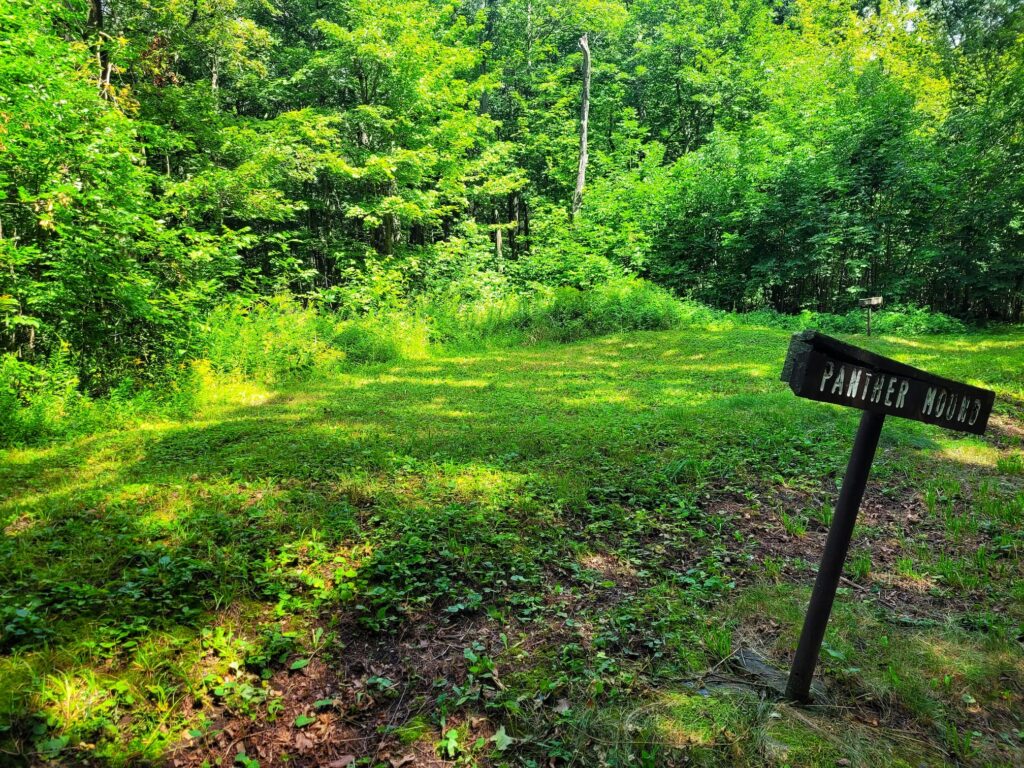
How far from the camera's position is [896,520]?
4266 mm

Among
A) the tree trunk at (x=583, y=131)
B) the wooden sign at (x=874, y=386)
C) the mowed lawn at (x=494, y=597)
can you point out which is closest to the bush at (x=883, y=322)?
the tree trunk at (x=583, y=131)

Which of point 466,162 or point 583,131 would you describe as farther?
point 583,131

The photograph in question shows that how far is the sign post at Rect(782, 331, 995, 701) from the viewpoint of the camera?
185 centimetres

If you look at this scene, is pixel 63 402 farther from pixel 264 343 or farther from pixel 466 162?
pixel 466 162

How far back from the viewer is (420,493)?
4293mm

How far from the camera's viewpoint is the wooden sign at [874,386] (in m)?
1.84

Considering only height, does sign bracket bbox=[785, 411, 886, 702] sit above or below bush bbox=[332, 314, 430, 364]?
above

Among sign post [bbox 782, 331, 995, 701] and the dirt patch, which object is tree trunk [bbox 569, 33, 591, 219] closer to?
sign post [bbox 782, 331, 995, 701]

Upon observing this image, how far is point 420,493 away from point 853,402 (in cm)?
320

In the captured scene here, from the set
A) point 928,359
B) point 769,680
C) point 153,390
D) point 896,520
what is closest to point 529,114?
point 928,359

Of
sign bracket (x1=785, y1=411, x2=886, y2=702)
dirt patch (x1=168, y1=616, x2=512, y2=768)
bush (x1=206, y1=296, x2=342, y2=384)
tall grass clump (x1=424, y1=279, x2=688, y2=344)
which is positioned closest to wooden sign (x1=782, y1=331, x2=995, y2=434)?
sign bracket (x1=785, y1=411, x2=886, y2=702)

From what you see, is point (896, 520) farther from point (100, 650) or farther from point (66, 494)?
point (66, 494)

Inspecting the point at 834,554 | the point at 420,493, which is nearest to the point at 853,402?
the point at 834,554

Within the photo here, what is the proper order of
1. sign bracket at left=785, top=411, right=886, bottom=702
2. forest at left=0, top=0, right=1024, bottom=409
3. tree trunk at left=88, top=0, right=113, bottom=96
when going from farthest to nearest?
tree trunk at left=88, top=0, right=113, bottom=96, forest at left=0, top=0, right=1024, bottom=409, sign bracket at left=785, top=411, right=886, bottom=702
